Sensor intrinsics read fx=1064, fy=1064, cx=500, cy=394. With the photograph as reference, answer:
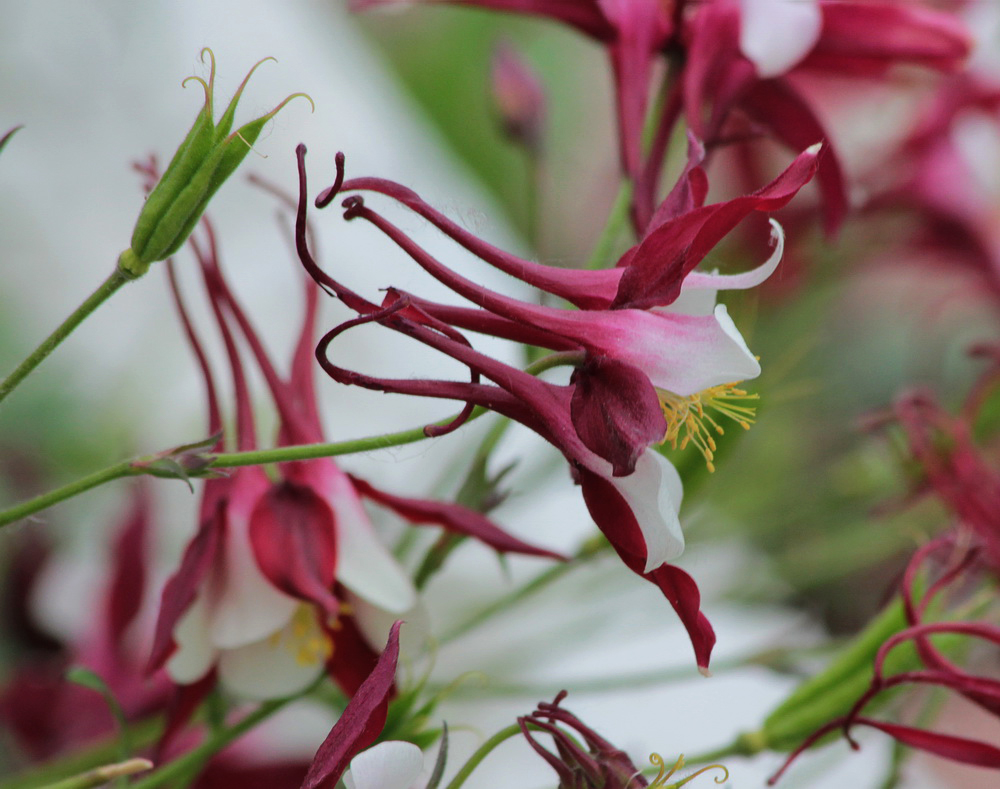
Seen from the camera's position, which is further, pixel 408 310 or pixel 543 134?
pixel 543 134

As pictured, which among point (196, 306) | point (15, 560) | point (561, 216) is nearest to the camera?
point (15, 560)

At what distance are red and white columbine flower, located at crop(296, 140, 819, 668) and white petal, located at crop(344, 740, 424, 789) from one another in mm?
43

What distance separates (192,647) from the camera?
0.64 feet

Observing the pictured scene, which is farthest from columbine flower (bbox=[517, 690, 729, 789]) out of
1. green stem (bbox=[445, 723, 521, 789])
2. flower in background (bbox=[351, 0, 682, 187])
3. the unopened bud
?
the unopened bud

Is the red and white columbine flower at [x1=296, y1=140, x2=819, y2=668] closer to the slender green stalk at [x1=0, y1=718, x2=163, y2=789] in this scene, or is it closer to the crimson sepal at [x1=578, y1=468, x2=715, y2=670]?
the crimson sepal at [x1=578, y1=468, x2=715, y2=670]

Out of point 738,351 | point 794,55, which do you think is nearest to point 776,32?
point 794,55

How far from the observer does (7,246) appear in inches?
17.1

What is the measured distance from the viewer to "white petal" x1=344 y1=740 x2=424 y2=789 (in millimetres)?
147

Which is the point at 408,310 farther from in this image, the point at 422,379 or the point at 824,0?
the point at 824,0

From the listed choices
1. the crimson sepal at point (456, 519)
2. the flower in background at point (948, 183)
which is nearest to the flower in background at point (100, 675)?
the crimson sepal at point (456, 519)

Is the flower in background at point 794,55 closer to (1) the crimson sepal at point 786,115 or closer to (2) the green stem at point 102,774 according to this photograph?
(1) the crimson sepal at point 786,115

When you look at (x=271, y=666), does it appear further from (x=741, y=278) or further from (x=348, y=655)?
(x=741, y=278)

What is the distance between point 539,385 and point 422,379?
0.02m

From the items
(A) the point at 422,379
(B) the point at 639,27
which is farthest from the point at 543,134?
(A) the point at 422,379
